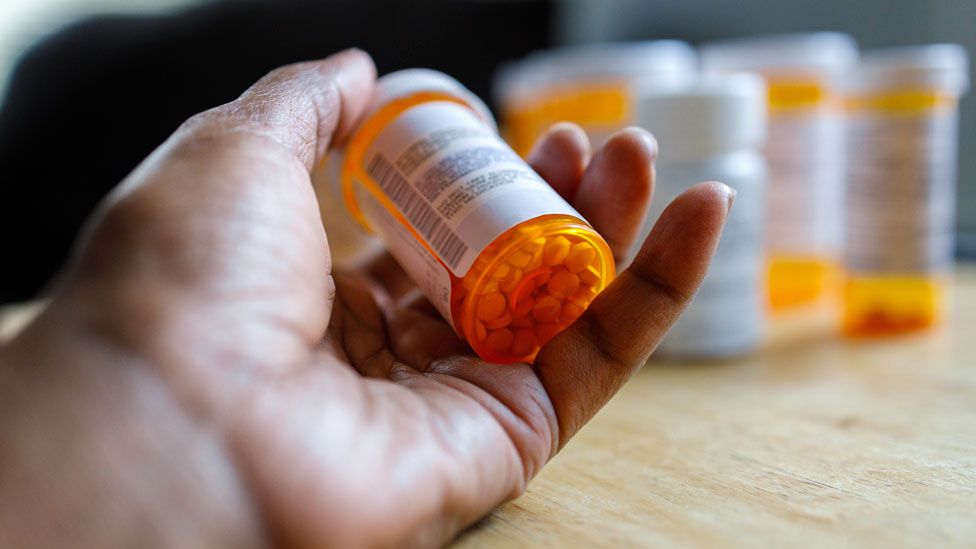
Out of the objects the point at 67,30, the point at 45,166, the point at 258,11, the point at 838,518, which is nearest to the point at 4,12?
the point at 67,30

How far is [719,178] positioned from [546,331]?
0.26 m

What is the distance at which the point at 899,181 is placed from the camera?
743 mm

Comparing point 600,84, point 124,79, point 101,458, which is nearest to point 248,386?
point 101,458

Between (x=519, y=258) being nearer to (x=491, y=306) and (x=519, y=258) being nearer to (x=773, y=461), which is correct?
(x=491, y=306)

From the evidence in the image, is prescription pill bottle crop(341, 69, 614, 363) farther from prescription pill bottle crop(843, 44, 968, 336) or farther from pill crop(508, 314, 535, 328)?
prescription pill bottle crop(843, 44, 968, 336)

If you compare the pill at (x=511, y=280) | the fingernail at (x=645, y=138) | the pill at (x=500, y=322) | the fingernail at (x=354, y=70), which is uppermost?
the fingernail at (x=354, y=70)

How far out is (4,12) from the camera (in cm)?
128

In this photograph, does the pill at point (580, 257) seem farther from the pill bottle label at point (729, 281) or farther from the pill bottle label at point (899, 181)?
the pill bottle label at point (899, 181)

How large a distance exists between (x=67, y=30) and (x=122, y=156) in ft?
0.67

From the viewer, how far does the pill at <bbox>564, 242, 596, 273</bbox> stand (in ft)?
1.51

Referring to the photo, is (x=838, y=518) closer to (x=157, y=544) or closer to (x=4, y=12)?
(x=157, y=544)

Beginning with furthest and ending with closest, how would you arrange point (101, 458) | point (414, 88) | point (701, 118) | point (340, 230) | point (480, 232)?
point (340, 230)
point (701, 118)
point (414, 88)
point (480, 232)
point (101, 458)

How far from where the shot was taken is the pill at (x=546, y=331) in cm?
48

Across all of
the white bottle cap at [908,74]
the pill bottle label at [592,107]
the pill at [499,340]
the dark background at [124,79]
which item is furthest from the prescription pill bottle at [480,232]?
the dark background at [124,79]
